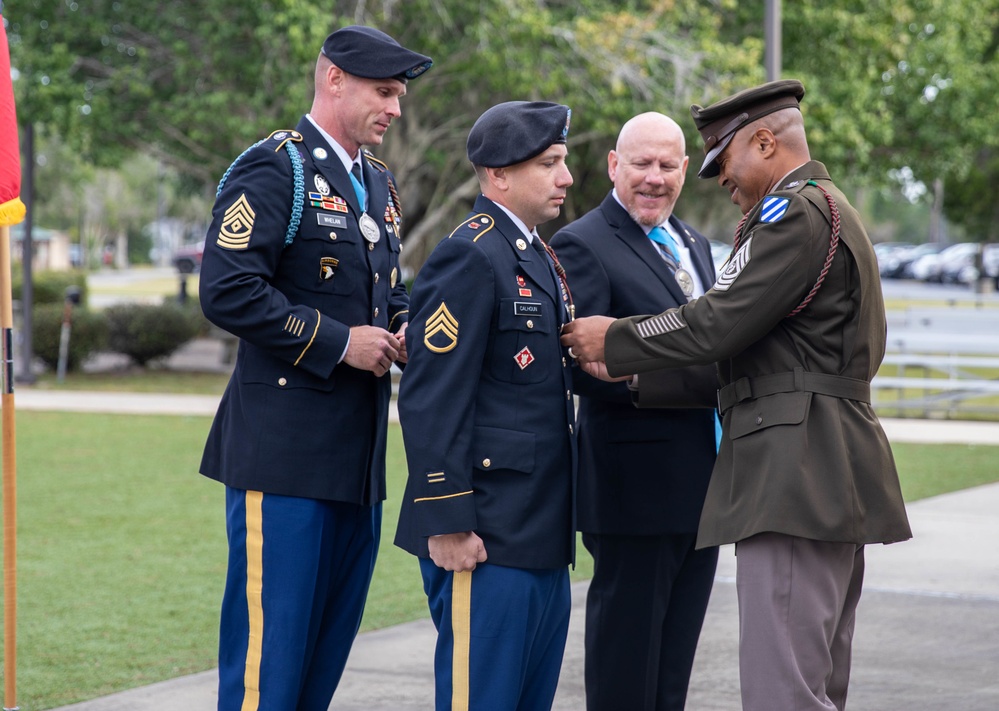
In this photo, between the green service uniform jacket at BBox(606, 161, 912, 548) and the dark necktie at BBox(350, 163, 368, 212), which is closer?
the green service uniform jacket at BBox(606, 161, 912, 548)

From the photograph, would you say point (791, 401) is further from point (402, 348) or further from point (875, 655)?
point (875, 655)

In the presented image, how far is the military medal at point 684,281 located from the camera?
406 centimetres

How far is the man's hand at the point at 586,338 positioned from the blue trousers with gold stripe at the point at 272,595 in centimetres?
79

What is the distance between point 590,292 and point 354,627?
1.21 meters

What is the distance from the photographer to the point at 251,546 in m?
3.37

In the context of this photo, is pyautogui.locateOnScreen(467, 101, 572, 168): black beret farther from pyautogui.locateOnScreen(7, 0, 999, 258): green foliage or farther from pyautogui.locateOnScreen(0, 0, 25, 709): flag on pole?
pyautogui.locateOnScreen(7, 0, 999, 258): green foliage

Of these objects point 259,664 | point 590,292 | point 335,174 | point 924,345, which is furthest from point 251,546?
point 924,345

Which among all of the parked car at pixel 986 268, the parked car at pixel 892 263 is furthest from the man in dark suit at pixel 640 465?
the parked car at pixel 892 263

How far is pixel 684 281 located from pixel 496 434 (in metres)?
1.16

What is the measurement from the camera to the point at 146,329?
17469mm

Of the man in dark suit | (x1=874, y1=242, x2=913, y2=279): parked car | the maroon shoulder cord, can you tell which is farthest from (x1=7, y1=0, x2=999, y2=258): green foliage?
(x1=874, y1=242, x2=913, y2=279): parked car

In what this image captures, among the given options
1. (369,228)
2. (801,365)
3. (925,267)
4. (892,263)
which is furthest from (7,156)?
(892,263)

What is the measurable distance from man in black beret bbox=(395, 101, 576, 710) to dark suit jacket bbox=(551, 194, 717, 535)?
495 millimetres

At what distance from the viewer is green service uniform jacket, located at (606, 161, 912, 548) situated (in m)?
3.13
